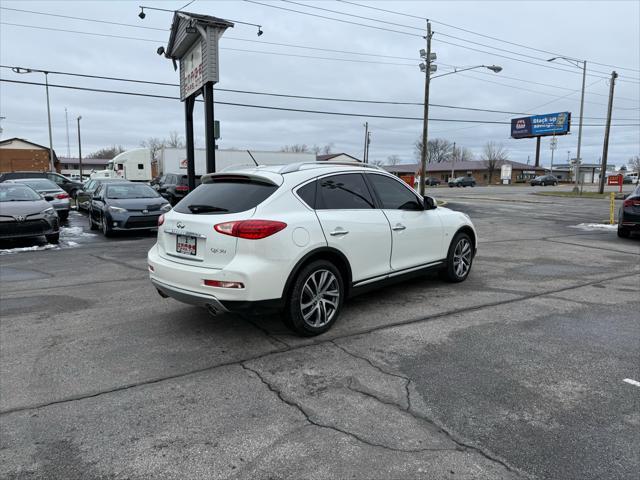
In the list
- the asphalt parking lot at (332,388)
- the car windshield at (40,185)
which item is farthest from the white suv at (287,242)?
the car windshield at (40,185)

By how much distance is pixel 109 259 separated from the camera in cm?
938

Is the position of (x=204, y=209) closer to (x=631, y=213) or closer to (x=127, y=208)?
(x=127, y=208)

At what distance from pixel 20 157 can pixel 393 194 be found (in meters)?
63.5

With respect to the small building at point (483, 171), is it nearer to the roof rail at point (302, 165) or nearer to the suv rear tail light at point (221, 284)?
the roof rail at point (302, 165)

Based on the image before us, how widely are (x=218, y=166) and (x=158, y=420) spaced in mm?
26758

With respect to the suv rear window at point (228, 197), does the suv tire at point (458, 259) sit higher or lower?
lower

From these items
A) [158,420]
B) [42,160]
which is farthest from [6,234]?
[42,160]

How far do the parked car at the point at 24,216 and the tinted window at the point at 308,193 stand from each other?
8.66 metres

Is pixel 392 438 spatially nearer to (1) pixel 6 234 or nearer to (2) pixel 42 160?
(1) pixel 6 234

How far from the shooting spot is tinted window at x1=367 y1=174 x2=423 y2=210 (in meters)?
5.65

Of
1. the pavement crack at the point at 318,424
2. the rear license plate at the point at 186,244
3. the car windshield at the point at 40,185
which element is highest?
the car windshield at the point at 40,185

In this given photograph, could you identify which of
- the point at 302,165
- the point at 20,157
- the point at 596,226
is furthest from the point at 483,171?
the point at 302,165

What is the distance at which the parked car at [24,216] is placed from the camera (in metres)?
10.4

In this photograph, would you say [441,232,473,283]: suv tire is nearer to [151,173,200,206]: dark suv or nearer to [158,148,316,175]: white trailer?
[151,173,200,206]: dark suv
